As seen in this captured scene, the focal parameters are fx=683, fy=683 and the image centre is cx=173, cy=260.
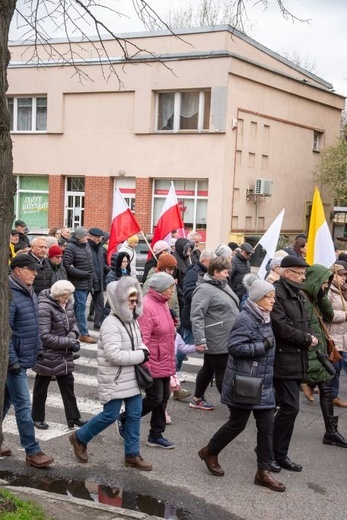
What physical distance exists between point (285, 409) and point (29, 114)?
2446 cm

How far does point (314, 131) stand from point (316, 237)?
22.3 m

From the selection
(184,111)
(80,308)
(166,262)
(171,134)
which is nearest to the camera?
(166,262)

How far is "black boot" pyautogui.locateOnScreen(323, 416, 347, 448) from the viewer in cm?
686

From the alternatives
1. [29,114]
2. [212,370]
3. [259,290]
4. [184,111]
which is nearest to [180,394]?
[212,370]

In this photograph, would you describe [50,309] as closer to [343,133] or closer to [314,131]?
[314,131]

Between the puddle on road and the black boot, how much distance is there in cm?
218

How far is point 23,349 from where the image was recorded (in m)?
6.18

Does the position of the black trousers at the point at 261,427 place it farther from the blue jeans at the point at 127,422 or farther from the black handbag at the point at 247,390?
the blue jeans at the point at 127,422

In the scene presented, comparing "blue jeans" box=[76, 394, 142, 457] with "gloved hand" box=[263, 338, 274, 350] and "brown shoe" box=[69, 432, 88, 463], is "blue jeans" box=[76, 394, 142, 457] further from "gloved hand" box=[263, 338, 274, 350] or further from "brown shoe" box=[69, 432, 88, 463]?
"gloved hand" box=[263, 338, 274, 350]

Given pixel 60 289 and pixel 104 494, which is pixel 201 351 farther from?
pixel 104 494

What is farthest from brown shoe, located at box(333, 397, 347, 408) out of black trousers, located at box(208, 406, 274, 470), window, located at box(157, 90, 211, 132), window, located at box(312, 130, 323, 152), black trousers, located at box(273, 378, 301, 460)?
window, located at box(312, 130, 323, 152)

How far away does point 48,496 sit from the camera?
5.14m

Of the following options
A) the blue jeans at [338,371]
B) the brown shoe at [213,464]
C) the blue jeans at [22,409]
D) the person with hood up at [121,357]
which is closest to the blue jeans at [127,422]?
the person with hood up at [121,357]

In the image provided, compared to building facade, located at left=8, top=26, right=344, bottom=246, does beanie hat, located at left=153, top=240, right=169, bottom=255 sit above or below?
below
